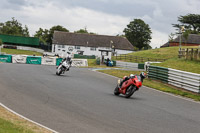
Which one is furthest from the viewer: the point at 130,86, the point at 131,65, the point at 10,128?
the point at 131,65

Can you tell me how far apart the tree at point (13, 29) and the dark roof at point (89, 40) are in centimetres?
3055

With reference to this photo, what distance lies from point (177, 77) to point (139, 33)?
98.6 m

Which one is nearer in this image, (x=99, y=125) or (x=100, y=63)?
(x=99, y=125)

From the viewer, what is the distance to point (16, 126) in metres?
7.22

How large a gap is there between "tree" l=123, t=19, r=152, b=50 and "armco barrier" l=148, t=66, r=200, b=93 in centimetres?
9274

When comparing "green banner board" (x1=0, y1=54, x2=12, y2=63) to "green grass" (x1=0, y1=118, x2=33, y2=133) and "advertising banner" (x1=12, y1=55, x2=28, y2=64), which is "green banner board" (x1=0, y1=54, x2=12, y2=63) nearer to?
"advertising banner" (x1=12, y1=55, x2=28, y2=64)

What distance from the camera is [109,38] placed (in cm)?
10138

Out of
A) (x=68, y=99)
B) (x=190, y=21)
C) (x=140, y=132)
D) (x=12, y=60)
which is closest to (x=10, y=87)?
(x=68, y=99)

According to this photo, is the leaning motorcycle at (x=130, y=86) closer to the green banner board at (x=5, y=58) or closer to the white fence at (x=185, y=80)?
the white fence at (x=185, y=80)

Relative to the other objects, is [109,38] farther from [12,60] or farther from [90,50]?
[12,60]

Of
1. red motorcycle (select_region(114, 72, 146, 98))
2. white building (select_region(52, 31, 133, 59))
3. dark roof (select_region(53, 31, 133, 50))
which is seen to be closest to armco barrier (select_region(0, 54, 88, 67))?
red motorcycle (select_region(114, 72, 146, 98))

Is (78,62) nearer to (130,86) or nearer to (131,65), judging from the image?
(131,65)

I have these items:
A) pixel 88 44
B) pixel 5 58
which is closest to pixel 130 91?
pixel 5 58

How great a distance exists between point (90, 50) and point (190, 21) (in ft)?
112
